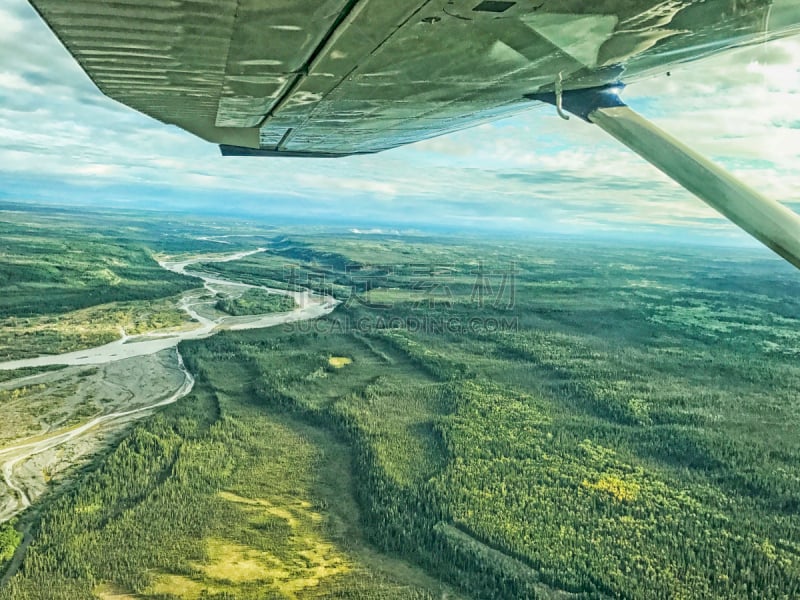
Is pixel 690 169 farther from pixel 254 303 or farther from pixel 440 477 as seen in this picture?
pixel 254 303

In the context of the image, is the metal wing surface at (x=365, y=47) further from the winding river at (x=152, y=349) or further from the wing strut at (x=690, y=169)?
the winding river at (x=152, y=349)

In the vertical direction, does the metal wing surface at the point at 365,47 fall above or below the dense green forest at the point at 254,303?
above

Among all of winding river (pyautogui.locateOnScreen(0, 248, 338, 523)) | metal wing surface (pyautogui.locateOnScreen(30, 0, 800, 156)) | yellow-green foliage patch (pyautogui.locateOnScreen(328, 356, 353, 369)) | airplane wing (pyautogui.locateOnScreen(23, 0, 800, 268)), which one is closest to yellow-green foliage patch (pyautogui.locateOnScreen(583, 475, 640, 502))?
yellow-green foliage patch (pyautogui.locateOnScreen(328, 356, 353, 369))

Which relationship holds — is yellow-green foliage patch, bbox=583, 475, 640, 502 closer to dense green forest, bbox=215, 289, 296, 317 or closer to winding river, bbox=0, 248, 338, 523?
winding river, bbox=0, 248, 338, 523

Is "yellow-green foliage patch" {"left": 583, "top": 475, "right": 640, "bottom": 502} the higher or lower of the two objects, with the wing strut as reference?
lower

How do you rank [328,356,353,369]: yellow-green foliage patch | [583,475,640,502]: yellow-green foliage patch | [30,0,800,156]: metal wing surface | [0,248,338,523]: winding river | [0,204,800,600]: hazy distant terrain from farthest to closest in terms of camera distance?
1. [328,356,353,369]: yellow-green foliage patch
2. [583,475,640,502]: yellow-green foliage patch
3. [0,248,338,523]: winding river
4. [0,204,800,600]: hazy distant terrain
5. [30,0,800,156]: metal wing surface

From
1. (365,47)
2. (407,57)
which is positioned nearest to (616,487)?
(407,57)

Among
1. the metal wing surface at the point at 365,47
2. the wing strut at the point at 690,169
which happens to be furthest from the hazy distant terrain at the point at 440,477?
the metal wing surface at the point at 365,47

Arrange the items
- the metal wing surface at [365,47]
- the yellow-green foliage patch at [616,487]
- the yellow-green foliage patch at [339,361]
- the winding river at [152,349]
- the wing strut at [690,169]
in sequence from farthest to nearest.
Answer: the yellow-green foliage patch at [339,361], the yellow-green foliage patch at [616,487], the winding river at [152,349], the wing strut at [690,169], the metal wing surface at [365,47]

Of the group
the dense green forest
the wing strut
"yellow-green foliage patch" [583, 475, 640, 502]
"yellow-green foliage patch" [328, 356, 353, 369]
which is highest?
the wing strut
